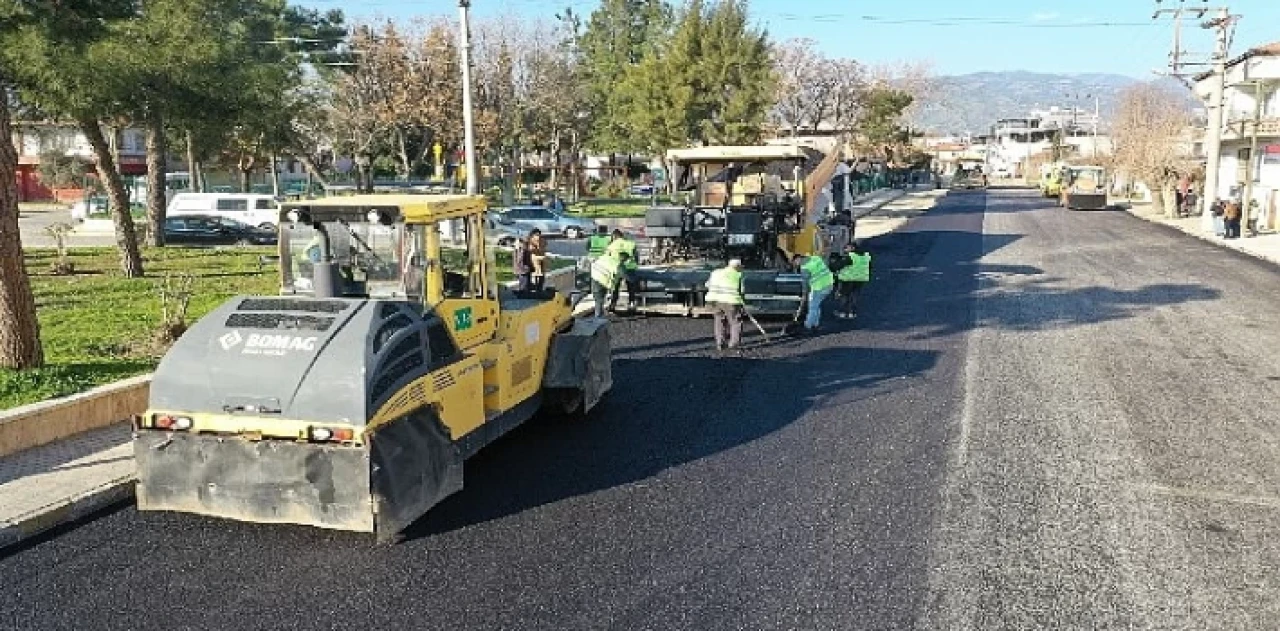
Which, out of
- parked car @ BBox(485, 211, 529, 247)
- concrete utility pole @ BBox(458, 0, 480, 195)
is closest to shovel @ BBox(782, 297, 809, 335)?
concrete utility pole @ BBox(458, 0, 480, 195)

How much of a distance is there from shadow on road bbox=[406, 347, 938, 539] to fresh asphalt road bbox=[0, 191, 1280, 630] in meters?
0.04

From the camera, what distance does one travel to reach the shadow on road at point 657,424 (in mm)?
8047

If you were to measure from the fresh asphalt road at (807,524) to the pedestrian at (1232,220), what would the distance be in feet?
76.0

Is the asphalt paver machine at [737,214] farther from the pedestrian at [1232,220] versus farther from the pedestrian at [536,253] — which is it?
the pedestrian at [1232,220]

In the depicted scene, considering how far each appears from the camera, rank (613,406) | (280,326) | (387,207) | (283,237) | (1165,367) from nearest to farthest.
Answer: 1. (280,326)
2. (387,207)
3. (283,237)
4. (613,406)
5. (1165,367)

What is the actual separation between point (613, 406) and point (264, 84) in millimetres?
13460

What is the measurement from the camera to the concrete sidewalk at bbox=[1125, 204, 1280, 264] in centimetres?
2808

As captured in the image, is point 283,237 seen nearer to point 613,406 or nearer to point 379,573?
point 379,573

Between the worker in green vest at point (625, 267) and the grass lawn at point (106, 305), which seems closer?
the grass lawn at point (106, 305)

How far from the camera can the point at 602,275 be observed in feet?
51.3

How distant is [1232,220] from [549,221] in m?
→ 22.2

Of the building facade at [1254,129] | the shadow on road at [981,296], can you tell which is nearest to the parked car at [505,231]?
the shadow on road at [981,296]

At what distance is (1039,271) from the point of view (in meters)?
23.0

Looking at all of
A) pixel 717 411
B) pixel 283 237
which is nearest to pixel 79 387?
pixel 283 237
